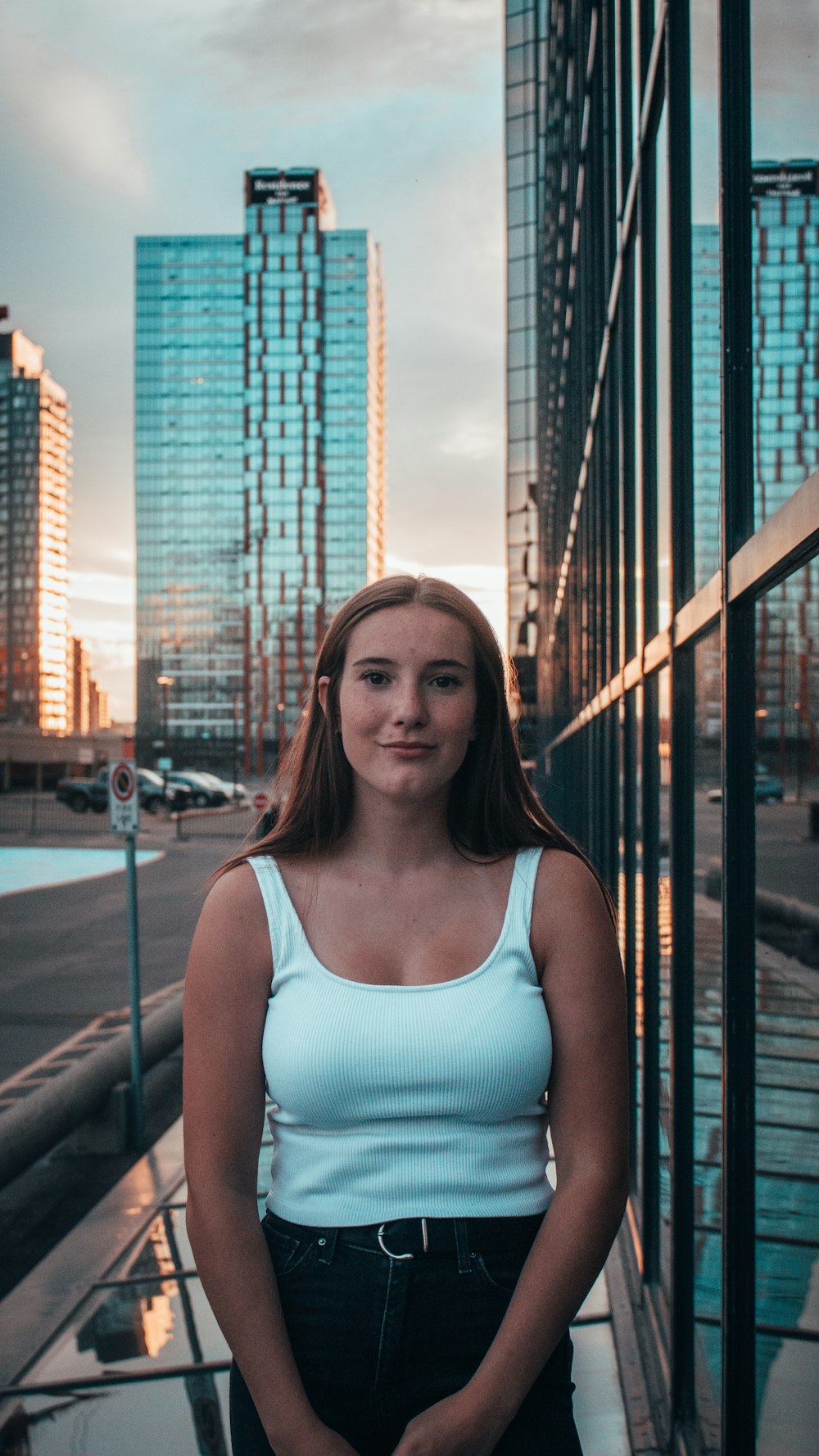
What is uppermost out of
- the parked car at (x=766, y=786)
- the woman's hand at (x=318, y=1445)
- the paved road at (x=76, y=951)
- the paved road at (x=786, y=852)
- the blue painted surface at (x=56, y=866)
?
the parked car at (x=766, y=786)

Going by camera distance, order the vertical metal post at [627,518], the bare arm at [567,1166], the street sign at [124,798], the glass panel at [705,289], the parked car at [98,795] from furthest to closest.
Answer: the parked car at [98,795]
the street sign at [124,798]
the vertical metal post at [627,518]
the glass panel at [705,289]
the bare arm at [567,1166]

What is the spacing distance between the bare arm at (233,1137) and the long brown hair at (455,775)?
0.17 metres

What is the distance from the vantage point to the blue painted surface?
22.6 meters

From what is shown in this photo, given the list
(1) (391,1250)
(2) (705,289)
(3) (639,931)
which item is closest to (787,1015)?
(1) (391,1250)

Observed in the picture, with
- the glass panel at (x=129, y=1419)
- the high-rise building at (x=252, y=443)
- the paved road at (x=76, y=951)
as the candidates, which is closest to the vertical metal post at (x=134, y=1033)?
the paved road at (x=76, y=951)

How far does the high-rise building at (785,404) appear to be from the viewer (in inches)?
58.4

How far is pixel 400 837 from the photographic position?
1866mm

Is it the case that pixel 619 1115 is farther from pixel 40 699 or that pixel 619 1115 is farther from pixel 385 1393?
pixel 40 699

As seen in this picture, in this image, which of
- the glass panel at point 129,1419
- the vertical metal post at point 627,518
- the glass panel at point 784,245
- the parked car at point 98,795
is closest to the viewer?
the glass panel at point 784,245

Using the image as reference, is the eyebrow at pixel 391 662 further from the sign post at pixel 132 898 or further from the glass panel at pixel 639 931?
the sign post at pixel 132 898

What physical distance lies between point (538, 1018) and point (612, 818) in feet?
15.3

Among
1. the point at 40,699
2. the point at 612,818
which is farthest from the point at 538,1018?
the point at 40,699

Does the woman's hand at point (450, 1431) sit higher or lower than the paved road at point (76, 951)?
higher

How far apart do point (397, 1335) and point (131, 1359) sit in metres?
2.76
